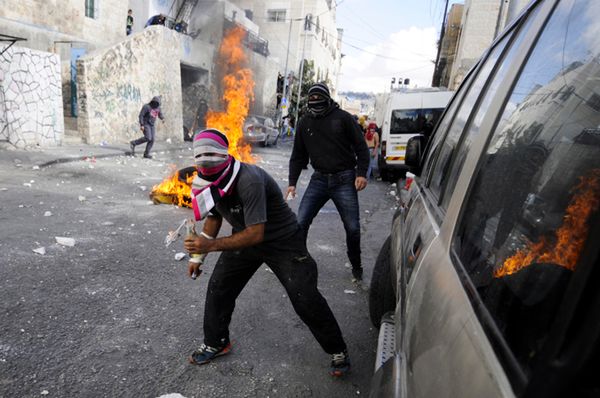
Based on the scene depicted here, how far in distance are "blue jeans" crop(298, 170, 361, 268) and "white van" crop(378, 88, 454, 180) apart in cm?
778

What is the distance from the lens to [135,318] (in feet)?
10.7

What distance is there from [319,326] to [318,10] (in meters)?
44.3

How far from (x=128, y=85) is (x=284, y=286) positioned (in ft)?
48.4

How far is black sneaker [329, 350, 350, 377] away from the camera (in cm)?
273

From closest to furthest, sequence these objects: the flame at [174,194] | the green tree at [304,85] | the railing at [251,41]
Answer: the flame at [174,194], the railing at [251,41], the green tree at [304,85]

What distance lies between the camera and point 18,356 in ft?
8.63

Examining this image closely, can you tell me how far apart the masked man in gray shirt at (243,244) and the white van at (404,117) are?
9.50 metres

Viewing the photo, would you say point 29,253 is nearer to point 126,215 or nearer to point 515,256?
point 126,215

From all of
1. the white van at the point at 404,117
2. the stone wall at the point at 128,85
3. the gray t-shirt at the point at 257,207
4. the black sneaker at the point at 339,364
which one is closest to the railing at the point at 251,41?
the stone wall at the point at 128,85

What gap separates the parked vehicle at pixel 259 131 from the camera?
1906 centimetres

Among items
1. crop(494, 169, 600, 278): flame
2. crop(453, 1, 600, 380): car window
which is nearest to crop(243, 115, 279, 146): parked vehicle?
crop(453, 1, 600, 380): car window

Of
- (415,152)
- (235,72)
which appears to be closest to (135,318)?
(415,152)

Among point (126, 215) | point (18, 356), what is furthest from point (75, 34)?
point (18, 356)

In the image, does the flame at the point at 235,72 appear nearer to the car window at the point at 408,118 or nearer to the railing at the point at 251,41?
the railing at the point at 251,41
